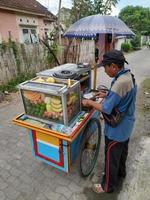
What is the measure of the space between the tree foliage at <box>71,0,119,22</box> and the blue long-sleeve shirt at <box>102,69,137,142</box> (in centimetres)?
1151

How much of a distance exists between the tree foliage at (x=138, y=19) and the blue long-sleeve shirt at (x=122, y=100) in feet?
77.5

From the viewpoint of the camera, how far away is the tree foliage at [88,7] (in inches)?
455

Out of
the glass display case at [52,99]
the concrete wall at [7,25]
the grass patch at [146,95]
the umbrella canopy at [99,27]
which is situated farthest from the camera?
the concrete wall at [7,25]

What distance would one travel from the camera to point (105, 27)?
3053 millimetres

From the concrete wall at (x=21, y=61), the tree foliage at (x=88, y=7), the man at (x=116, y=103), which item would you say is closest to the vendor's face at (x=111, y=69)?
the man at (x=116, y=103)

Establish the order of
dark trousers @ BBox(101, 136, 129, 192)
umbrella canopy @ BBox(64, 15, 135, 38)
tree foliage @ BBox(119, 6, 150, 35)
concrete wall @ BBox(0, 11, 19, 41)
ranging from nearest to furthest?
dark trousers @ BBox(101, 136, 129, 192), umbrella canopy @ BBox(64, 15, 135, 38), concrete wall @ BBox(0, 11, 19, 41), tree foliage @ BBox(119, 6, 150, 35)

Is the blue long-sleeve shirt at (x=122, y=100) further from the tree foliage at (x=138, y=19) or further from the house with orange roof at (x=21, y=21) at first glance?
the tree foliage at (x=138, y=19)

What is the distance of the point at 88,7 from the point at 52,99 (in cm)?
1247

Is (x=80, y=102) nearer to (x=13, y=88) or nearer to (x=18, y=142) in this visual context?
(x=18, y=142)

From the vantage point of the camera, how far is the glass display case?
1662 mm

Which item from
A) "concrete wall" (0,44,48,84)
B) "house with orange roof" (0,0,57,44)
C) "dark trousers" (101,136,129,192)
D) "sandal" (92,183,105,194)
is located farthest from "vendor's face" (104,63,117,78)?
"house with orange roof" (0,0,57,44)

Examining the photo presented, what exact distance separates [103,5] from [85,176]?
44.8ft

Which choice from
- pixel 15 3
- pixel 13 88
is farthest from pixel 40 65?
pixel 15 3

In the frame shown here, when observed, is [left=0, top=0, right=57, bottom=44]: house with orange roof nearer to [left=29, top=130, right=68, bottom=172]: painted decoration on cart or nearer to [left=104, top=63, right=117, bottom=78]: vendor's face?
[left=29, top=130, right=68, bottom=172]: painted decoration on cart
